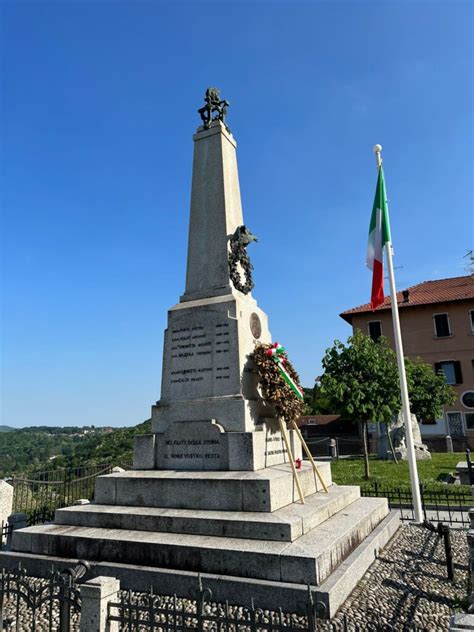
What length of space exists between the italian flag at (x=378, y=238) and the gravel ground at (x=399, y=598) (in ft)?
17.0

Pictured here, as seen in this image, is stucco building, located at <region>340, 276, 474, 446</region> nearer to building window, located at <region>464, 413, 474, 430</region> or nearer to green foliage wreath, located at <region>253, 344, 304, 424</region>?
building window, located at <region>464, 413, 474, 430</region>

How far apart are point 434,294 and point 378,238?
1219 inches

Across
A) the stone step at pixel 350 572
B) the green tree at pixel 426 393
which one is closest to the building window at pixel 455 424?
the green tree at pixel 426 393

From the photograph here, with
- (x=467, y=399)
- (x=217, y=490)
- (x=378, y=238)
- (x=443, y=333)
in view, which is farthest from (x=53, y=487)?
(x=443, y=333)

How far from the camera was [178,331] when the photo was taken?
8750 mm

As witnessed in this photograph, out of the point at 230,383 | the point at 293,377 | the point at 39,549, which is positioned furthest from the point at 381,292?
the point at 39,549

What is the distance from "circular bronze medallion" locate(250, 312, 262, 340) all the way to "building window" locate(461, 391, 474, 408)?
30.4 meters

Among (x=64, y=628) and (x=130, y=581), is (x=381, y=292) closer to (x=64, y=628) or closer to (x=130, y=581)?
(x=130, y=581)

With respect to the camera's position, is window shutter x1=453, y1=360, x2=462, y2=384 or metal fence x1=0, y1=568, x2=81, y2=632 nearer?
metal fence x1=0, y1=568, x2=81, y2=632

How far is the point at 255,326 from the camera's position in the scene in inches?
352

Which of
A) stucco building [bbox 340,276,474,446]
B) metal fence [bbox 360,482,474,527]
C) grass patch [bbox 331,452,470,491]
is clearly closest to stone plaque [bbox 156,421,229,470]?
metal fence [bbox 360,482,474,527]

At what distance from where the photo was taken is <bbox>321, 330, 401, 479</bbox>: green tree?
730 inches

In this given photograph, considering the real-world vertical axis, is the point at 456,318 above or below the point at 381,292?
above

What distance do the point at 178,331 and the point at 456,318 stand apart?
32.9 m
